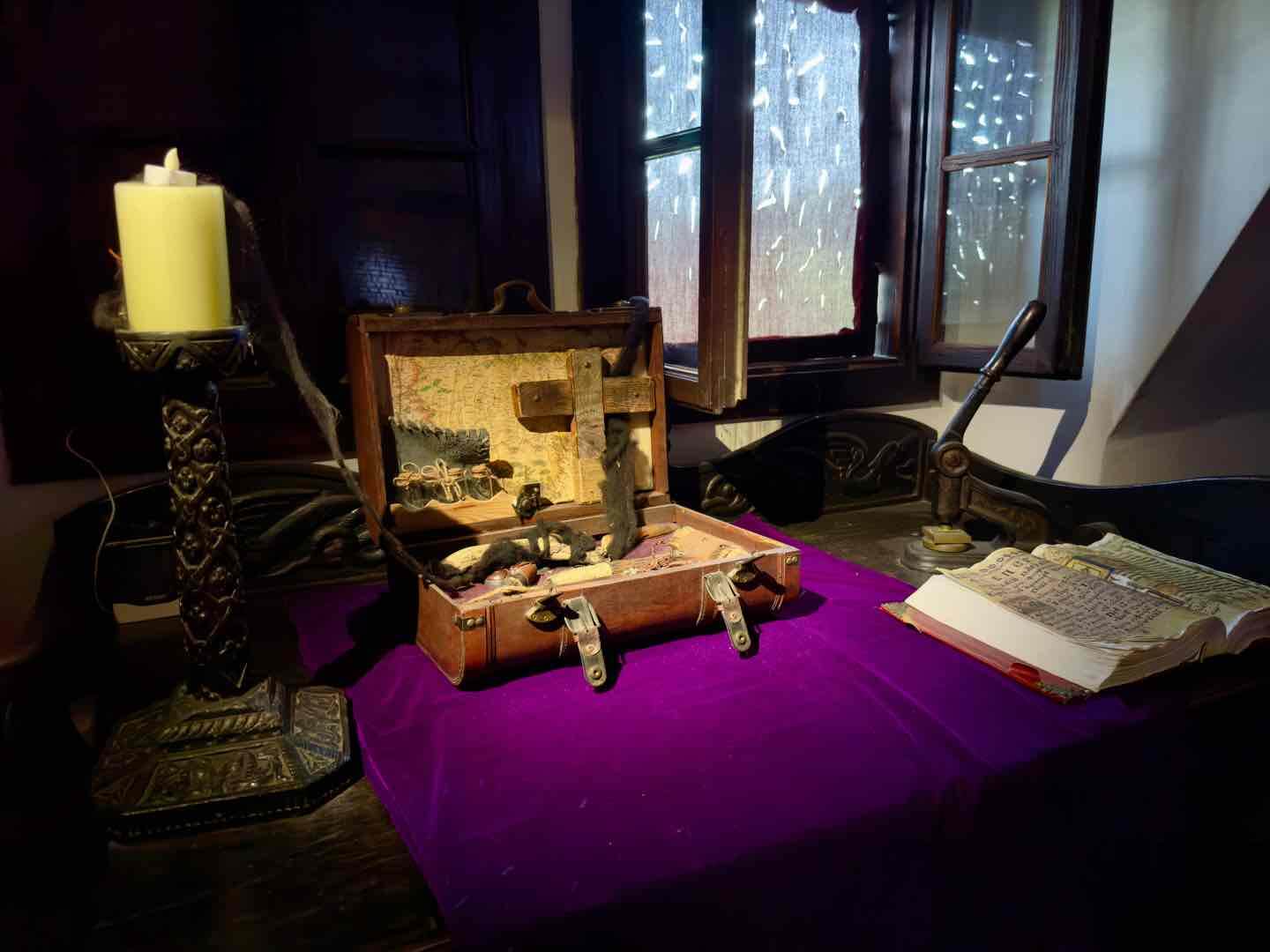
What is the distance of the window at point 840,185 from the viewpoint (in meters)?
1.41

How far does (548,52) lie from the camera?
152 centimetres

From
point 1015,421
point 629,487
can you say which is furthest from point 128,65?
point 1015,421

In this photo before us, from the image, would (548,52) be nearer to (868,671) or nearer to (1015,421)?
(868,671)

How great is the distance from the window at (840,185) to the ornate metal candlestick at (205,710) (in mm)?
727

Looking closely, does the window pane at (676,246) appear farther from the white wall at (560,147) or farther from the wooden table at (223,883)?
the wooden table at (223,883)

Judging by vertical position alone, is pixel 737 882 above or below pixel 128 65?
below

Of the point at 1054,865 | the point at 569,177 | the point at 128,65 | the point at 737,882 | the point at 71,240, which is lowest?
the point at 1054,865

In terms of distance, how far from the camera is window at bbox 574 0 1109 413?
4.64ft

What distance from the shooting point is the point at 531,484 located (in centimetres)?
135

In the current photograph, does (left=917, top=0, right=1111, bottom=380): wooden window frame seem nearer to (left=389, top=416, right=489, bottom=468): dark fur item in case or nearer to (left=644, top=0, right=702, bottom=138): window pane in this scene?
(left=644, top=0, right=702, bottom=138): window pane

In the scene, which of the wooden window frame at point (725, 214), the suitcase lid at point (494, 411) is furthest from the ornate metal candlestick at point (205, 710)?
the wooden window frame at point (725, 214)

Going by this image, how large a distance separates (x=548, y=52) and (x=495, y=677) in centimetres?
106

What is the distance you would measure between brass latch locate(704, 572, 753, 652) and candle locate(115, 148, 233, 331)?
0.64 metres

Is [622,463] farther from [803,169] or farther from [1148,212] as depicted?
[1148,212]
